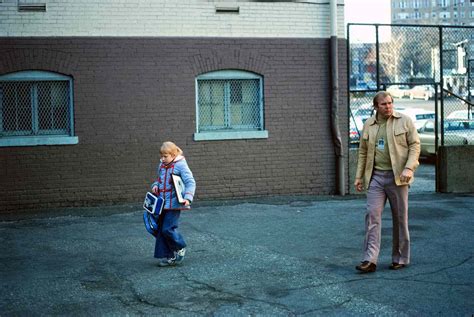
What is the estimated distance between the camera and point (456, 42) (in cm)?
1490

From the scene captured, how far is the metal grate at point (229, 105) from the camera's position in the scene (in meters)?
13.2

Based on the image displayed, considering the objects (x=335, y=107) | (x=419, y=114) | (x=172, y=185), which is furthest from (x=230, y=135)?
(x=419, y=114)

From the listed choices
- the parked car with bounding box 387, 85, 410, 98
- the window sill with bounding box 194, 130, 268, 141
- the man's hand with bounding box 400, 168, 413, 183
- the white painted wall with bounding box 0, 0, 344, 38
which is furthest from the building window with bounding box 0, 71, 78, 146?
the man's hand with bounding box 400, 168, 413, 183

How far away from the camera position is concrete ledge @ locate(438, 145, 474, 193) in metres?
14.4

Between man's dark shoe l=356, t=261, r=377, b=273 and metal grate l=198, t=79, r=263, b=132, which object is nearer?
man's dark shoe l=356, t=261, r=377, b=273

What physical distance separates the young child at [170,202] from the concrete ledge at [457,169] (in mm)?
7915

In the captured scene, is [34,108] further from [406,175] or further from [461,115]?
[461,115]

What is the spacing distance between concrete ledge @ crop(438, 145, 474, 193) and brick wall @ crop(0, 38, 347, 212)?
7.38 ft

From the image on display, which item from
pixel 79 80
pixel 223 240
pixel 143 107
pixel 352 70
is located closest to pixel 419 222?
pixel 223 240

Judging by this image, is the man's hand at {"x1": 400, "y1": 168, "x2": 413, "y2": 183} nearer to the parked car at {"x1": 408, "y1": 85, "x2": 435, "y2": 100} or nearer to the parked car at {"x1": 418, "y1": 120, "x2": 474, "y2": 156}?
the parked car at {"x1": 408, "y1": 85, "x2": 435, "y2": 100}

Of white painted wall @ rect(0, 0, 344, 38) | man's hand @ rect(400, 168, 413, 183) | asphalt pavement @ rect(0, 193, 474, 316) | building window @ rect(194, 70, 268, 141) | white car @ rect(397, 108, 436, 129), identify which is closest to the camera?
asphalt pavement @ rect(0, 193, 474, 316)

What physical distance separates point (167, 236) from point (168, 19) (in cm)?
592

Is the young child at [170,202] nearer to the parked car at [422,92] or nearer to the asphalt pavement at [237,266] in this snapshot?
the asphalt pavement at [237,266]

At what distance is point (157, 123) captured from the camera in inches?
505
